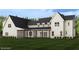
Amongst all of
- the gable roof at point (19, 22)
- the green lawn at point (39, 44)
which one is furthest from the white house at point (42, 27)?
the green lawn at point (39, 44)

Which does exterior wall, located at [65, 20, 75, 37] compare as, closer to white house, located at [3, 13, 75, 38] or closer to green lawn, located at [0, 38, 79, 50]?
white house, located at [3, 13, 75, 38]

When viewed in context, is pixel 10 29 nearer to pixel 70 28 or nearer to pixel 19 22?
pixel 19 22

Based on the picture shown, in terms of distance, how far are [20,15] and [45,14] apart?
55cm

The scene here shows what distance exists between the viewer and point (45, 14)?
8578 millimetres

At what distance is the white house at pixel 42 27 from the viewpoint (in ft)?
28.1

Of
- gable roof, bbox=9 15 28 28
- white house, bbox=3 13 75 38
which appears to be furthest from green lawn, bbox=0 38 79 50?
gable roof, bbox=9 15 28 28

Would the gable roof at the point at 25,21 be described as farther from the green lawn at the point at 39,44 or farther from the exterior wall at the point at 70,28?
the green lawn at the point at 39,44

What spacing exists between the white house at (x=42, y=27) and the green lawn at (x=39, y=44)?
4.4 inches

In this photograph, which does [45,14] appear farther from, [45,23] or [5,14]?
[5,14]

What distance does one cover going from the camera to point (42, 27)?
867 cm

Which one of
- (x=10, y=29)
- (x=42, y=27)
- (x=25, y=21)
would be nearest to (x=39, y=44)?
(x=42, y=27)
